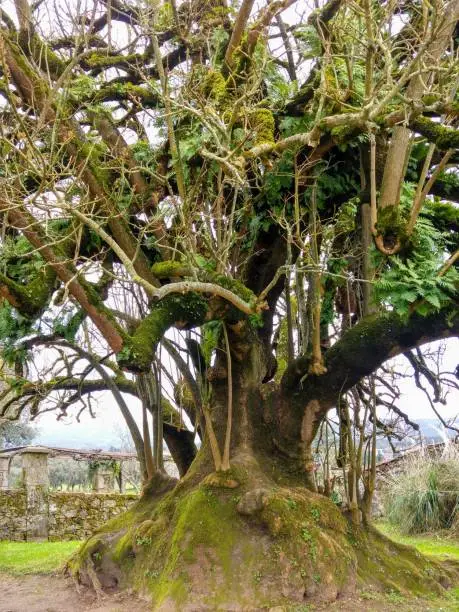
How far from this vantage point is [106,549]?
24.8 ft

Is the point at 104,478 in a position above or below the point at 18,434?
below

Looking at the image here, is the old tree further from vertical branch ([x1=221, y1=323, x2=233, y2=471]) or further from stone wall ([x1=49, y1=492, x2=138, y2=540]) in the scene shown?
stone wall ([x1=49, y1=492, x2=138, y2=540])

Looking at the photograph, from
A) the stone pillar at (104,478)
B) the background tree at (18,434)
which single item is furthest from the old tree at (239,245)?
the background tree at (18,434)

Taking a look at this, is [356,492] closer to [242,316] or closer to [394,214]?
[242,316]

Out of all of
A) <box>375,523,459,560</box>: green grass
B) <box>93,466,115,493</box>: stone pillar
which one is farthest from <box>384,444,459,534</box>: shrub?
<box>93,466,115,493</box>: stone pillar

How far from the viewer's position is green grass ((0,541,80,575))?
935 centimetres

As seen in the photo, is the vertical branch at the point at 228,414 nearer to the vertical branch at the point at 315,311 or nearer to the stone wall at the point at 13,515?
the vertical branch at the point at 315,311

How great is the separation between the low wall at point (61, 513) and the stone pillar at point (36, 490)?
25 mm

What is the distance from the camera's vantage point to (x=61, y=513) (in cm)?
1497

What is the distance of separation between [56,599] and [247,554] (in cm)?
269

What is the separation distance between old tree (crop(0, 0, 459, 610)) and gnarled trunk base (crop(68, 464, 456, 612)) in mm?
25

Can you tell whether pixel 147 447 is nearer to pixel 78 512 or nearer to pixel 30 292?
pixel 30 292

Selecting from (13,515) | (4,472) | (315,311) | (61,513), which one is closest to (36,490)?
(13,515)

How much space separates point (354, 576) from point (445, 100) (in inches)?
202
